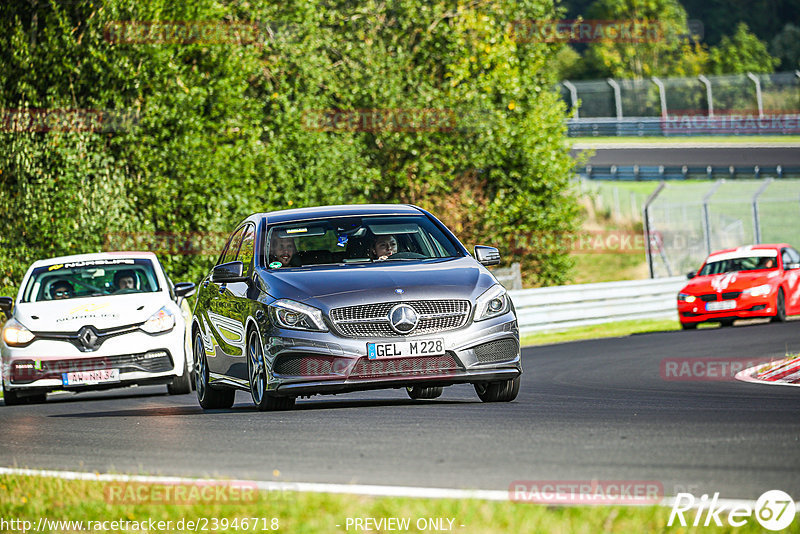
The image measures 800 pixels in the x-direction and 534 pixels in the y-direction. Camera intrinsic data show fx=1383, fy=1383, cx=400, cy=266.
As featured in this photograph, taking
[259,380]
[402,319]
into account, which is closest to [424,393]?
[259,380]

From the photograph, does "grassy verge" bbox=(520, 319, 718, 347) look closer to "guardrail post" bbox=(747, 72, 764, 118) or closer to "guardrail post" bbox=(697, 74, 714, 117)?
"guardrail post" bbox=(747, 72, 764, 118)

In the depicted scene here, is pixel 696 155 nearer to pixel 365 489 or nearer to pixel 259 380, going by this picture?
pixel 259 380

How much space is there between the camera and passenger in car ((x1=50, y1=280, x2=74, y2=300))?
15328 millimetres

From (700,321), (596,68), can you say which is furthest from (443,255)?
(596,68)

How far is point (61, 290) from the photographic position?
1545cm

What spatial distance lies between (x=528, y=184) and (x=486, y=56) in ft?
11.8

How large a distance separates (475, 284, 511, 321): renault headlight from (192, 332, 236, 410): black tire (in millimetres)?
2957

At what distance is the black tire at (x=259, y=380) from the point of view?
1050 cm

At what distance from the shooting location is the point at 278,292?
34.0 feet

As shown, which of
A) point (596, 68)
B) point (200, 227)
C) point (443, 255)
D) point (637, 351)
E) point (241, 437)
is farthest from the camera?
point (596, 68)

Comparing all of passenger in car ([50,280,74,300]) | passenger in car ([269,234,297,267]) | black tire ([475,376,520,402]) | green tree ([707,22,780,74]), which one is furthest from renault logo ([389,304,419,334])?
green tree ([707,22,780,74])

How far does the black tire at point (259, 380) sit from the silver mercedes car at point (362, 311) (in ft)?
0.04

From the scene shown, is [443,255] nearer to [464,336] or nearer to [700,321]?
[464,336]
